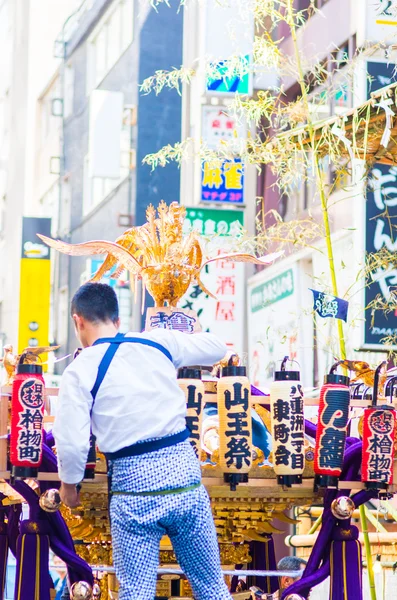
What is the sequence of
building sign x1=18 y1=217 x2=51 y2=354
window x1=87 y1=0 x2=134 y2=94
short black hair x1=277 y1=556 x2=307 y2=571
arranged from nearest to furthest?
short black hair x1=277 y1=556 x2=307 y2=571, building sign x1=18 y1=217 x2=51 y2=354, window x1=87 y1=0 x2=134 y2=94

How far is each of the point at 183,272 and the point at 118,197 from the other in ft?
49.9

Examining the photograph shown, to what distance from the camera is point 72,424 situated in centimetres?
390

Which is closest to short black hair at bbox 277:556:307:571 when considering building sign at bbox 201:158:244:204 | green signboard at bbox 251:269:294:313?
green signboard at bbox 251:269:294:313

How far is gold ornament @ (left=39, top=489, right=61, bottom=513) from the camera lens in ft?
15.3

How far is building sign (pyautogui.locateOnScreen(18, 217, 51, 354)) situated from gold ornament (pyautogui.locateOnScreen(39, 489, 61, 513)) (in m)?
14.7

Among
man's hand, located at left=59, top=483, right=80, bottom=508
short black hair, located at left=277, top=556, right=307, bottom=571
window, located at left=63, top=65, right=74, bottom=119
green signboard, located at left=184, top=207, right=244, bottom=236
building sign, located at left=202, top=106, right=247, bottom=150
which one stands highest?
window, located at left=63, top=65, right=74, bottom=119

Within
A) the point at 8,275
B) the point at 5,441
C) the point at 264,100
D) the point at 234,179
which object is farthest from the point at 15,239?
the point at 5,441

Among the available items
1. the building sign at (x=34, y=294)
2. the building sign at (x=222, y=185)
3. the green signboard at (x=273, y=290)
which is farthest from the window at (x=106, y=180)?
the green signboard at (x=273, y=290)

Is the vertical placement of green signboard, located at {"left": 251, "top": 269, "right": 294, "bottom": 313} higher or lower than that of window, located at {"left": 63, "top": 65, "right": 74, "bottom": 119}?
lower

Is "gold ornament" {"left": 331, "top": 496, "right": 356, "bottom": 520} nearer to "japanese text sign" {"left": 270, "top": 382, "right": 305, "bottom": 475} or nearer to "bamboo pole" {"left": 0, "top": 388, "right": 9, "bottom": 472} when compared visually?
"japanese text sign" {"left": 270, "top": 382, "right": 305, "bottom": 475}

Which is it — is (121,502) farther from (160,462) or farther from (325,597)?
(325,597)

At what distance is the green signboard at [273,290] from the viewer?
43.8 ft

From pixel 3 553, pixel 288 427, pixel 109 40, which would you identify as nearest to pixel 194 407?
pixel 288 427

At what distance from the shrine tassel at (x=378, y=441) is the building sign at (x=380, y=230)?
11.6 ft
